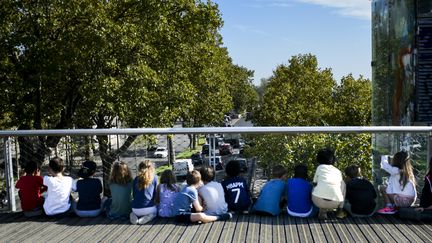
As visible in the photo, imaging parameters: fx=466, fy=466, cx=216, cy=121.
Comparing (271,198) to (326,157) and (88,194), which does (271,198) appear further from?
(88,194)

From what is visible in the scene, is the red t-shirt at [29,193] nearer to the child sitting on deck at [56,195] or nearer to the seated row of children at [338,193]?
the child sitting on deck at [56,195]

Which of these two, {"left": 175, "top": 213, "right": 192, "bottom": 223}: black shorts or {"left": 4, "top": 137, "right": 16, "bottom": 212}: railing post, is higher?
{"left": 4, "top": 137, "right": 16, "bottom": 212}: railing post

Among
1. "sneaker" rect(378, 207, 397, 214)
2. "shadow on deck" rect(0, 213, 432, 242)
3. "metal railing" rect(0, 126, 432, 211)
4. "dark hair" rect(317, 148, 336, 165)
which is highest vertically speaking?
"metal railing" rect(0, 126, 432, 211)

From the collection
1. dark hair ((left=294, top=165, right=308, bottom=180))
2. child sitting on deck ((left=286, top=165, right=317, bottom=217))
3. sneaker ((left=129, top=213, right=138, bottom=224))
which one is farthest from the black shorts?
dark hair ((left=294, top=165, right=308, bottom=180))

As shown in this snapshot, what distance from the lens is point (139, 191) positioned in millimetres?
6695

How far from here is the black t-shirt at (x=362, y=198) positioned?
6.58 meters

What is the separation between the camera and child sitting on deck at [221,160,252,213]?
683 centimetres

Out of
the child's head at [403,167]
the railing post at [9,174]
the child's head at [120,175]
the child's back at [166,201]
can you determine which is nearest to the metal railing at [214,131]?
the railing post at [9,174]

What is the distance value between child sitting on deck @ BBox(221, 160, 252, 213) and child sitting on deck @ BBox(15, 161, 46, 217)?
2833 mm

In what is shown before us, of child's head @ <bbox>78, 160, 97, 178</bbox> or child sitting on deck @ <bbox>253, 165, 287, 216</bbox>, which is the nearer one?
child sitting on deck @ <bbox>253, 165, 287, 216</bbox>

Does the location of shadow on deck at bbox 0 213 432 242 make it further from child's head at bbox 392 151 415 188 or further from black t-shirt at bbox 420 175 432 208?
child's head at bbox 392 151 415 188

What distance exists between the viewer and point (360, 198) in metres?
6.59

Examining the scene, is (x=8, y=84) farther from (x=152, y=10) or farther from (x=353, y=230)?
(x=353, y=230)

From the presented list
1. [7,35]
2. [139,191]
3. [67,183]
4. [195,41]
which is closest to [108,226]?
[139,191]
